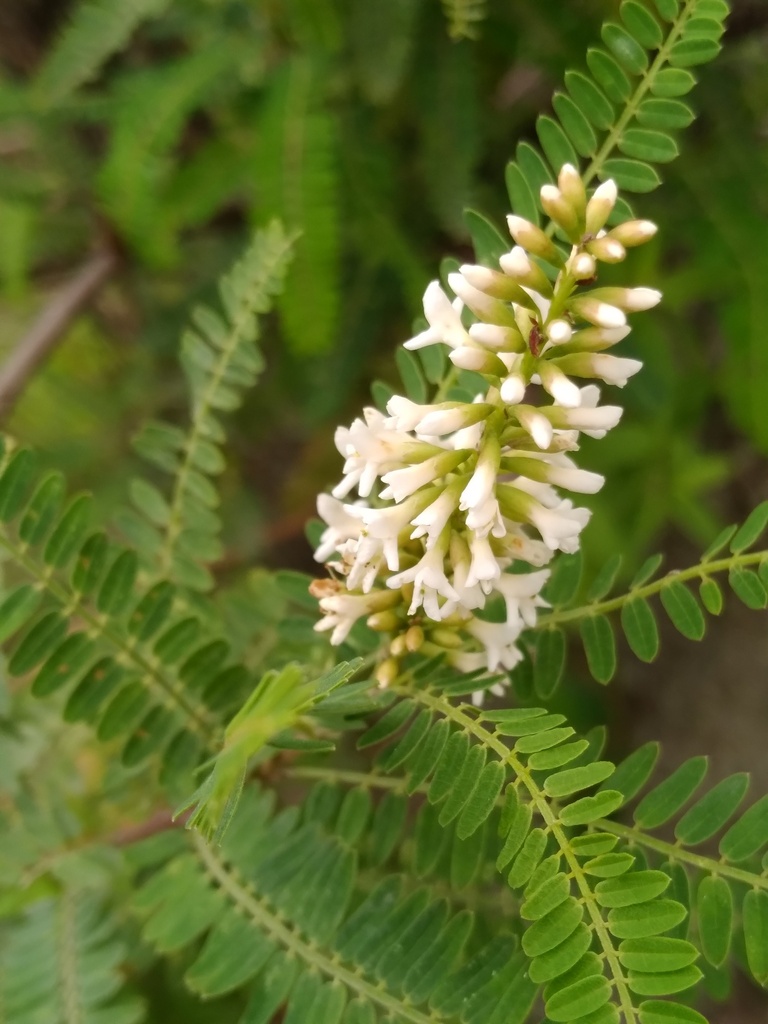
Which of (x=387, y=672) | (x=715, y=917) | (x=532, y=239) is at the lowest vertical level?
(x=715, y=917)

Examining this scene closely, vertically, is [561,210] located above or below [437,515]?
above

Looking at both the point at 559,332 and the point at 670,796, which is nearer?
the point at 559,332

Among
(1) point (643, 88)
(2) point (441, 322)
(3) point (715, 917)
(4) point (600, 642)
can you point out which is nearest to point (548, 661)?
(4) point (600, 642)

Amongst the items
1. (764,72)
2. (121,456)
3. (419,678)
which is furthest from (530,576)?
(121,456)

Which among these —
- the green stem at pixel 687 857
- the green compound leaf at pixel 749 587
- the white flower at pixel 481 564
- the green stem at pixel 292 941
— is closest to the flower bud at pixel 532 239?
the white flower at pixel 481 564

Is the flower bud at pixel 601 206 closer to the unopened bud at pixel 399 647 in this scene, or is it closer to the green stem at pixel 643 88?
the green stem at pixel 643 88

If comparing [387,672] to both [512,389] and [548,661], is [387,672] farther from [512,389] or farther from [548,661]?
[512,389]

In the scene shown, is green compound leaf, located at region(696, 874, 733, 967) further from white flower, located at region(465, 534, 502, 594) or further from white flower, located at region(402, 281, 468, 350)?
white flower, located at region(402, 281, 468, 350)
